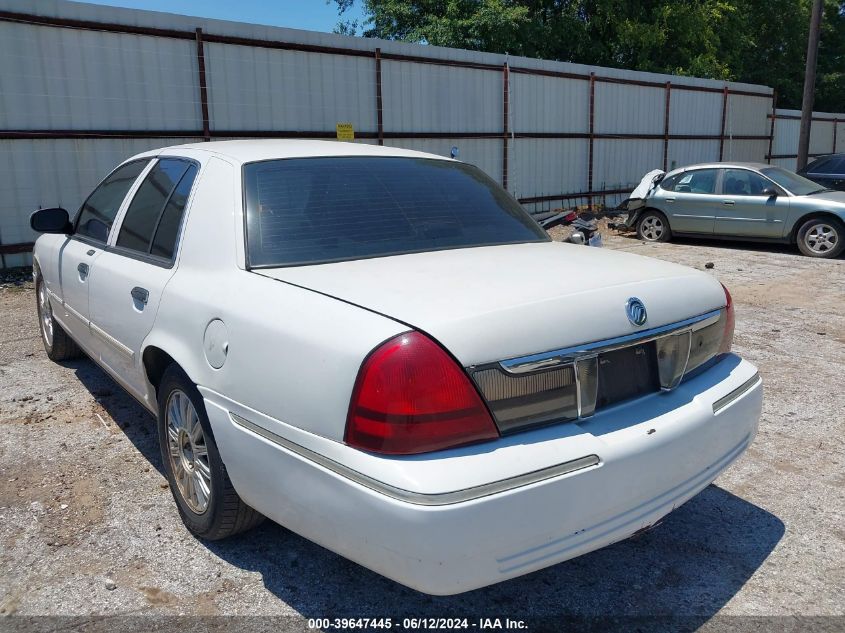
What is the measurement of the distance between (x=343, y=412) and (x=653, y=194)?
458 inches

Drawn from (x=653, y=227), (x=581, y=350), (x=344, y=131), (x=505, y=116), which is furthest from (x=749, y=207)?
(x=581, y=350)

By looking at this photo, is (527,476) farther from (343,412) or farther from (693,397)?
(693,397)

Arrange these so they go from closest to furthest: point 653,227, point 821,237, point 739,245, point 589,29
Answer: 1. point 821,237
2. point 739,245
3. point 653,227
4. point 589,29

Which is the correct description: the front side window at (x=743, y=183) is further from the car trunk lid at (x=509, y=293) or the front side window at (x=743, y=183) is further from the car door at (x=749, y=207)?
the car trunk lid at (x=509, y=293)

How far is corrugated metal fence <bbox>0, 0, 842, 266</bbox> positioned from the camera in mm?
8617

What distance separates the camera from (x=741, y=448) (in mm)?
2775

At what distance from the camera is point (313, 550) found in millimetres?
2879

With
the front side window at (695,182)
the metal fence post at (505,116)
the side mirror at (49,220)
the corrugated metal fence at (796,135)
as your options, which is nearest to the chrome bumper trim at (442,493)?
the side mirror at (49,220)

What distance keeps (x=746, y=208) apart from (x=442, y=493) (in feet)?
36.2

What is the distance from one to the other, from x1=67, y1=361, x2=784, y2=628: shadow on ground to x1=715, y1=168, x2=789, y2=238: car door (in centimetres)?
920

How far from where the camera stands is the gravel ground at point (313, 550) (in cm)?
254

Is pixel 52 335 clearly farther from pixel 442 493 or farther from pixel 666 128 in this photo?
pixel 666 128

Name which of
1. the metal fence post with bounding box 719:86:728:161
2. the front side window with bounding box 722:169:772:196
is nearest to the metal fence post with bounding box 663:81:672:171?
the metal fence post with bounding box 719:86:728:161

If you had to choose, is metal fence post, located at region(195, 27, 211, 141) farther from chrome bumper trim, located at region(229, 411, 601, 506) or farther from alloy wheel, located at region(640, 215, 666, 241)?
chrome bumper trim, located at region(229, 411, 601, 506)
